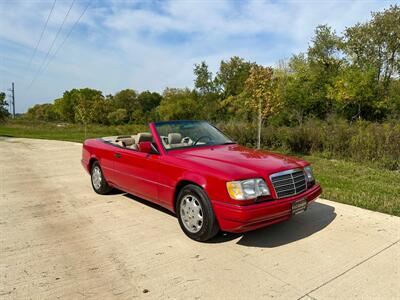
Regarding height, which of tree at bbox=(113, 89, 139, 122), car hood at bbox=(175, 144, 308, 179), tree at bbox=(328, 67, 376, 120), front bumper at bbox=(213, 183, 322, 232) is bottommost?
front bumper at bbox=(213, 183, 322, 232)

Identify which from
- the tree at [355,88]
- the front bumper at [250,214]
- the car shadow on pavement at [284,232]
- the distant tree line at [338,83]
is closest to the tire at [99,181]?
the car shadow on pavement at [284,232]

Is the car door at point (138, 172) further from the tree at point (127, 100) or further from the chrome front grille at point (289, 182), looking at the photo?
the tree at point (127, 100)

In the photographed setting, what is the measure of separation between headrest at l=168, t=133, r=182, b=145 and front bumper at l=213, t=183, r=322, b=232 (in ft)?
5.10

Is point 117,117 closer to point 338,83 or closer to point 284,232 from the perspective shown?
point 338,83

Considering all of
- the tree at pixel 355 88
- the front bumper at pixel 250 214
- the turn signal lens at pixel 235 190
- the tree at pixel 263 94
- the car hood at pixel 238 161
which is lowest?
the front bumper at pixel 250 214

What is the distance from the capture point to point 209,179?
3.59m

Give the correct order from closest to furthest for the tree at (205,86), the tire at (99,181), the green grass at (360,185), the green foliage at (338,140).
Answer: the green grass at (360,185) → the tire at (99,181) → the green foliage at (338,140) → the tree at (205,86)

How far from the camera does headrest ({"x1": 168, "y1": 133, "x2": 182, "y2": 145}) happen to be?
481cm

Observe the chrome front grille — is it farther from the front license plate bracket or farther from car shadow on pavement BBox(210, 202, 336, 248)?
car shadow on pavement BBox(210, 202, 336, 248)

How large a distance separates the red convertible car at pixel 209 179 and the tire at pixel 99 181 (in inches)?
31.6

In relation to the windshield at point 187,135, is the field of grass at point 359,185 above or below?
below

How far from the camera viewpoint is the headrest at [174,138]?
4809mm

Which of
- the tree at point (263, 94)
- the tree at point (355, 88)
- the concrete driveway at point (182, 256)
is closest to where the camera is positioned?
the concrete driveway at point (182, 256)

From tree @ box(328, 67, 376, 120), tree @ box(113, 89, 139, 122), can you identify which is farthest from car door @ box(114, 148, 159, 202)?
tree @ box(113, 89, 139, 122)
